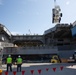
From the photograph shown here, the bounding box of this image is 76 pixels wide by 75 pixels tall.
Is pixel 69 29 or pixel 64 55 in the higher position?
pixel 69 29

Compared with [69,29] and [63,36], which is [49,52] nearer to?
[69,29]

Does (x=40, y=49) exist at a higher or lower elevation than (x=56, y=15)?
lower

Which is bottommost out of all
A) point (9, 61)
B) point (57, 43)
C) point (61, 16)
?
point (9, 61)

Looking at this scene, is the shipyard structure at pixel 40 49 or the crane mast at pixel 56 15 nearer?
the shipyard structure at pixel 40 49

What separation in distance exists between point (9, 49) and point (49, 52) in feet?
39.7

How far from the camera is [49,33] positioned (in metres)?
81.2

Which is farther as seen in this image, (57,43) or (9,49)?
(57,43)

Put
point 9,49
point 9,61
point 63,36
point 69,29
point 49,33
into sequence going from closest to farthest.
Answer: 1. point 9,61
2. point 9,49
3. point 69,29
4. point 49,33
5. point 63,36

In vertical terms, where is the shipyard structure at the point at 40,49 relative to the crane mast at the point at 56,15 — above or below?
below

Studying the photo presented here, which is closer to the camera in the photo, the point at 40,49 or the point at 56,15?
the point at 40,49

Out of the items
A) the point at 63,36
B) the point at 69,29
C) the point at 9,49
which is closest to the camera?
the point at 9,49

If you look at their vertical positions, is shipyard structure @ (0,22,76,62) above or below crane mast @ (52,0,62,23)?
below

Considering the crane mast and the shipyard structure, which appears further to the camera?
the crane mast

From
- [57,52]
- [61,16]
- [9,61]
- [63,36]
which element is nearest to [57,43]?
[63,36]
